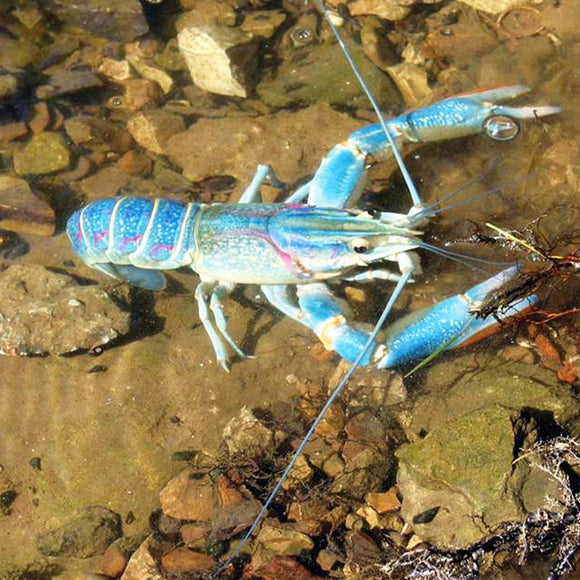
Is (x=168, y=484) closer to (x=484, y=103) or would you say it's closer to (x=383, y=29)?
(x=484, y=103)

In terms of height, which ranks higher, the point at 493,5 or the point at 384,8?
the point at 384,8

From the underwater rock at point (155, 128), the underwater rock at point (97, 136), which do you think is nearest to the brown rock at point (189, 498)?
the underwater rock at point (155, 128)

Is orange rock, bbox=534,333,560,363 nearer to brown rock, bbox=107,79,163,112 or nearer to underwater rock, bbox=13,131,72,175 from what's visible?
brown rock, bbox=107,79,163,112

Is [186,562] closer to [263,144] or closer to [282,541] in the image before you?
[282,541]

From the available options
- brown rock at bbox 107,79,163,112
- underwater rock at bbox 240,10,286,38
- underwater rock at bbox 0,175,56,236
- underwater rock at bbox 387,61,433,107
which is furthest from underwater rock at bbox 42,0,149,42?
underwater rock at bbox 387,61,433,107

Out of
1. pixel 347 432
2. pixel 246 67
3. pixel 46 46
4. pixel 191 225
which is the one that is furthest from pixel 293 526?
pixel 46 46

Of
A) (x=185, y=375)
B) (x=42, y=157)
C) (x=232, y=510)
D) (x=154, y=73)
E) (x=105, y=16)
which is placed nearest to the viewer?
(x=232, y=510)

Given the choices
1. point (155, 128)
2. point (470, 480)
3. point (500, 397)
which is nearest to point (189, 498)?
point (470, 480)
